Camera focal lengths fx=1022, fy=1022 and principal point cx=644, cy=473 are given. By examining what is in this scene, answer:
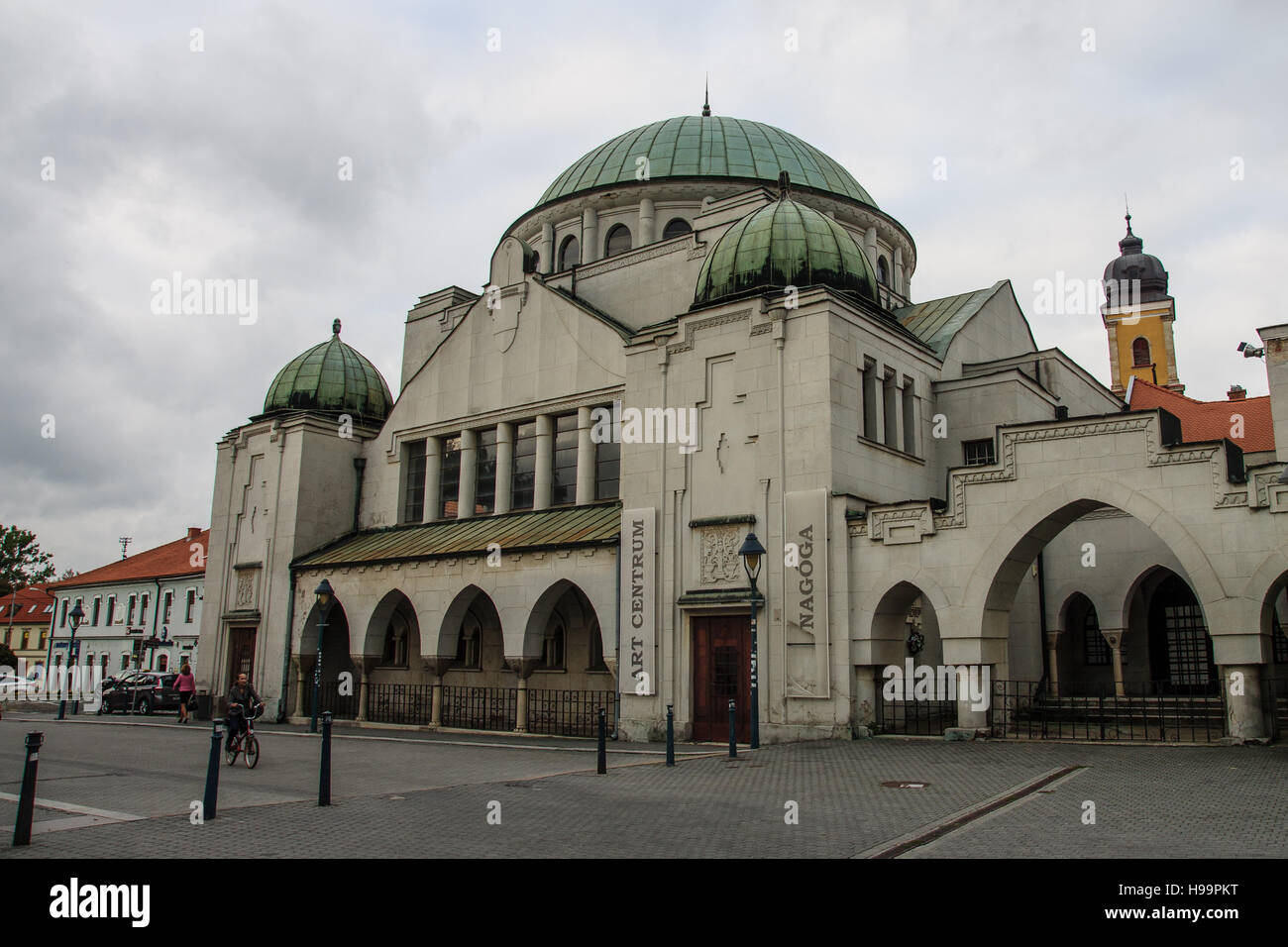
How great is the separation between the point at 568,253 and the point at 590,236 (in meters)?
1.59

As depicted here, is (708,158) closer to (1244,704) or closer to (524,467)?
(524,467)

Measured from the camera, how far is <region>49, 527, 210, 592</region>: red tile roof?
2231 inches

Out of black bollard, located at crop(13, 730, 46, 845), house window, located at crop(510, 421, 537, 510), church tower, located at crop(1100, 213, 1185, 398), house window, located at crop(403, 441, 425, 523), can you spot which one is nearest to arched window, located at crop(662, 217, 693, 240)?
house window, located at crop(510, 421, 537, 510)

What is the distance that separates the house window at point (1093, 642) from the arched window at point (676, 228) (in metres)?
17.6

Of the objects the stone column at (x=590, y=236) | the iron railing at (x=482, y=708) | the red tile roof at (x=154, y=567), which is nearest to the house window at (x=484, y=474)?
the iron railing at (x=482, y=708)

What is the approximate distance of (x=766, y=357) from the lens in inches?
893

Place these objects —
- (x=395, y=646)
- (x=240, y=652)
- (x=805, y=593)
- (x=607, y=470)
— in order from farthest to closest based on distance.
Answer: (x=240, y=652), (x=395, y=646), (x=607, y=470), (x=805, y=593)

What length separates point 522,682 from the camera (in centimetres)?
2620

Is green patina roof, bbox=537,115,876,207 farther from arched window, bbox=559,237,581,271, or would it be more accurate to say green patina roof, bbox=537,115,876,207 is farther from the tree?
the tree

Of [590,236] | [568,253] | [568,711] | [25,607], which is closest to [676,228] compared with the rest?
[590,236]

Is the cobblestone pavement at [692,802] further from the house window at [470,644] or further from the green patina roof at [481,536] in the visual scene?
the house window at [470,644]

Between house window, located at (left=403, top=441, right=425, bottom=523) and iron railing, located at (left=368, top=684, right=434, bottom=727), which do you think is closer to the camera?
iron railing, located at (left=368, top=684, right=434, bottom=727)

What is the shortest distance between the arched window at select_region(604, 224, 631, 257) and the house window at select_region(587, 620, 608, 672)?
14.1 metres
